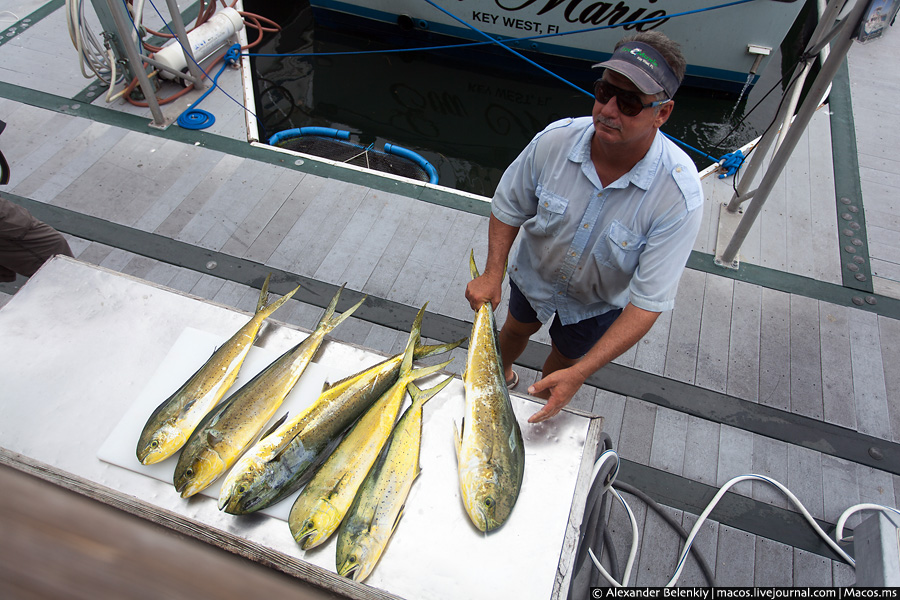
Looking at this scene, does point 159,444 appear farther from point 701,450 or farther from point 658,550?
point 701,450

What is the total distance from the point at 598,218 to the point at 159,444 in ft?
5.29

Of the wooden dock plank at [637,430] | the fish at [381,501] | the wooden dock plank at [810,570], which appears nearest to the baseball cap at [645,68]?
the fish at [381,501]

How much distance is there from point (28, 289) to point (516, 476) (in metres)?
2.04

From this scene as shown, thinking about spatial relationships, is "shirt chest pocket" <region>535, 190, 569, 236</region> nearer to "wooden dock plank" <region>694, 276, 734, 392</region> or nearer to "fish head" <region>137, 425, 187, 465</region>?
"fish head" <region>137, 425, 187, 465</region>

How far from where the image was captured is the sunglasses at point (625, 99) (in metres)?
1.50

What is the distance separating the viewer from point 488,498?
5.10ft

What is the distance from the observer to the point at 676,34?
245 inches

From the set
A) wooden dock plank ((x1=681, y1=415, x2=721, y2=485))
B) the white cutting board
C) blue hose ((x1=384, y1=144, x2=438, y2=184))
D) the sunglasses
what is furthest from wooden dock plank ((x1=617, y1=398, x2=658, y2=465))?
blue hose ((x1=384, y1=144, x2=438, y2=184))

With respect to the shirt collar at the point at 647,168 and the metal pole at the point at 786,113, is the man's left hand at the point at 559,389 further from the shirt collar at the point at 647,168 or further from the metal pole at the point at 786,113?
the metal pole at the point at 786,113

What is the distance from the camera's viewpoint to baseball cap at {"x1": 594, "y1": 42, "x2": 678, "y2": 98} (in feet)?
4.83

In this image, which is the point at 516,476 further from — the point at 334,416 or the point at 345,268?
the point at 345,268

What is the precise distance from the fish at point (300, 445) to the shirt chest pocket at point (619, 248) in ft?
2.70

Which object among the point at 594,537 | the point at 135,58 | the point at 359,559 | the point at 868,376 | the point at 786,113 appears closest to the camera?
the point at 359,559

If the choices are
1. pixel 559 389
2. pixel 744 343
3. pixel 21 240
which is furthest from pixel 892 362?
pixel 21 240
